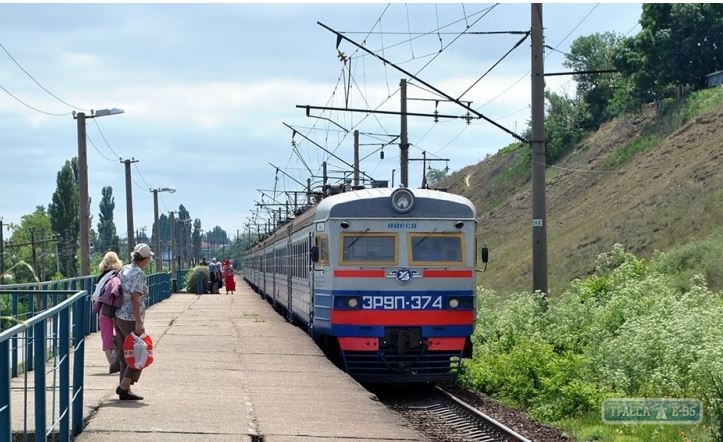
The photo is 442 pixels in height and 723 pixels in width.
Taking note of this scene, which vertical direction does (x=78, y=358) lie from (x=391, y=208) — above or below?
A: below

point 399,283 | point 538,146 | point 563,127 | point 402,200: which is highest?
point 563,127

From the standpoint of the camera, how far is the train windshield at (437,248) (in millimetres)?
15500

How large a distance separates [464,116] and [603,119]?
185 feet

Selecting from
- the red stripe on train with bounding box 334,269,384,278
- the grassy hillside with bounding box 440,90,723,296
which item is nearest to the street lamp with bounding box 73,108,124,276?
the red stripe on train with bounding box 334,269,384,278

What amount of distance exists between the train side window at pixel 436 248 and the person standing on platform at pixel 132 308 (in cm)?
550

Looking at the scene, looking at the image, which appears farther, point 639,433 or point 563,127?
point 563,127

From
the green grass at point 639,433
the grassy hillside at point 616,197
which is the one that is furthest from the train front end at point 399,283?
the grassy hillside at point 616,197

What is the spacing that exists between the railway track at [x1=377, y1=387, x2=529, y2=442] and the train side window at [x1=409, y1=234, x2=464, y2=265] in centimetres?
188

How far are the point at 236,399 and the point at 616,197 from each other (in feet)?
150

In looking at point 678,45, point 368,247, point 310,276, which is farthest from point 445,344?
point 678,45

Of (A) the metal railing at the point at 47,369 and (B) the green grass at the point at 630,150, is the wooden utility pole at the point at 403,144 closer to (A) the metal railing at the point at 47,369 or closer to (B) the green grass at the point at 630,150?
(A) the metal railing at the point at 47,369

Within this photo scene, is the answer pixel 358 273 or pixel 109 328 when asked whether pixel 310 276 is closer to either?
pixel 358 273

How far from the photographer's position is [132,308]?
10594mm

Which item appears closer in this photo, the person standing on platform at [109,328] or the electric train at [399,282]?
the person standing on platform at [109,328]
